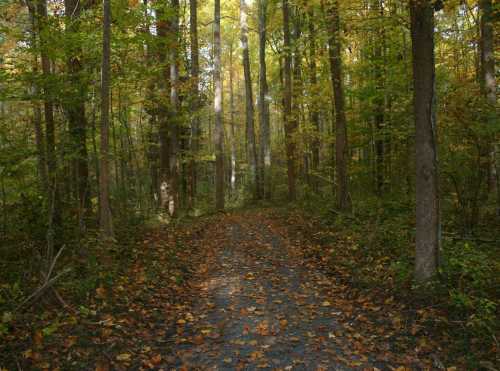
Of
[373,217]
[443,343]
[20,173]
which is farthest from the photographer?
[373,217]

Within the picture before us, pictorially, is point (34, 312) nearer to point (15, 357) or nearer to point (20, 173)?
point (15, 357)

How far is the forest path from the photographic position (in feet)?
15.5

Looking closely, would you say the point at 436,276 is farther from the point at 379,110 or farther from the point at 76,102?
the point at 379,110

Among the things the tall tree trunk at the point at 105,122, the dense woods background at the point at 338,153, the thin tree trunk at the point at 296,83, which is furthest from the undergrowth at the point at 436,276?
the thin tree trunk at the point at 296,83

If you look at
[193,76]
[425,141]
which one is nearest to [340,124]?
[425,141]

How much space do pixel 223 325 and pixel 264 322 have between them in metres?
0.63

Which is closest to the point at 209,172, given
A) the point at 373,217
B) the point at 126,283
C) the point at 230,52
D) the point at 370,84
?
the point at 230,52

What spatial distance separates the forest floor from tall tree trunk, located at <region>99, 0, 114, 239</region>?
0.82m

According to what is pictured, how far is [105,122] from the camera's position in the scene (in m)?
8.08

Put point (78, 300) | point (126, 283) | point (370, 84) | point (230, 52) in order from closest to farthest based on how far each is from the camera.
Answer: point (78, 300) < point (126, 283) < point (370, 84) < point (230, 52)

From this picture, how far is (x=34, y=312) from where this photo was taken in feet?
16.6

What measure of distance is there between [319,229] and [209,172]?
32.5m

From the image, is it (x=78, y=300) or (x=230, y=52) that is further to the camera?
(x=230, y=52)

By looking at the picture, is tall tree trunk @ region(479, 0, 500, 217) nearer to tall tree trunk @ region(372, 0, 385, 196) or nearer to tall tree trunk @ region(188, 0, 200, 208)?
tall tree trunk @ region(372, 0, 385, 196)
